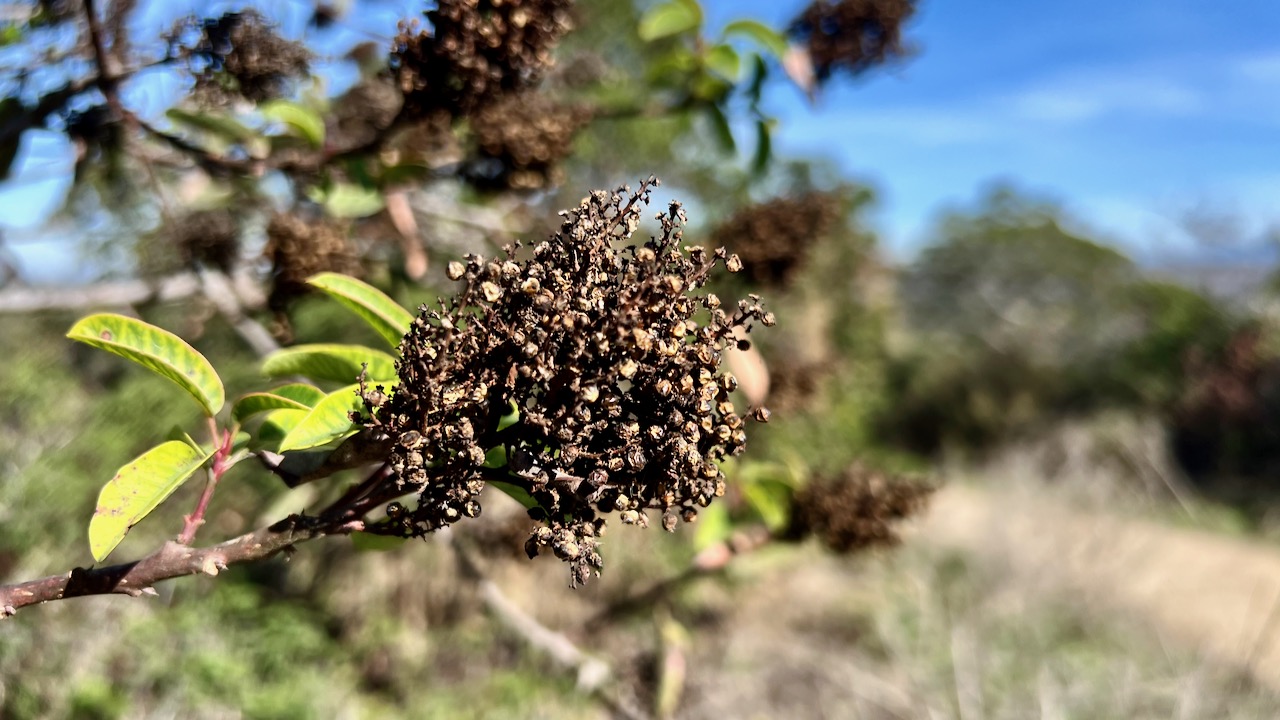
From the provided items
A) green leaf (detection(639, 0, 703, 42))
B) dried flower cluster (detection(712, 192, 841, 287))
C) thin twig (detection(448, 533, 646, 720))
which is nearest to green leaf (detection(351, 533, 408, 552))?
thin twig (detection(448, 533, 646, 720))

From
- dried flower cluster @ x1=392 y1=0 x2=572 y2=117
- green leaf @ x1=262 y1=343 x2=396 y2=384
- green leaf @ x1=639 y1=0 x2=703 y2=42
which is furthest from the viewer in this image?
green leaf @ x1=639 y1=0 x2=703 y2=42

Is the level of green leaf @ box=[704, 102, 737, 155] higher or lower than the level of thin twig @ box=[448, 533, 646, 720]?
higher

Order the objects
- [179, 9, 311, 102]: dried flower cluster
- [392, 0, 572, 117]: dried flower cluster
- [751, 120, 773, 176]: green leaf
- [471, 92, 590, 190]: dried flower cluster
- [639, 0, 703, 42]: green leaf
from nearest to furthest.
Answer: [392, 0, 572, 117]: dried flower cluster → [179, 9, 311, 102]: dried flower cluster → [471, 92, 590, 190]: dried flower cluster → [639, 0, 703, 42]: green leaf → [751, 120, 773, 176]: green leaf

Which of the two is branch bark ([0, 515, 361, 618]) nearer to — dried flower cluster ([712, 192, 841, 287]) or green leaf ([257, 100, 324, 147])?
green leaf ([257, 100, 324, 147])

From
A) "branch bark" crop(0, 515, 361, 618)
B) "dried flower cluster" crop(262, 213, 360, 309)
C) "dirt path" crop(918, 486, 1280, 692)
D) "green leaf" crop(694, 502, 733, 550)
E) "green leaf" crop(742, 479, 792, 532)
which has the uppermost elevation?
"branch bark" crop(0, 515, 361, 618)

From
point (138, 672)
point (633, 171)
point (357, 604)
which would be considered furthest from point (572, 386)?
point (633, 171)

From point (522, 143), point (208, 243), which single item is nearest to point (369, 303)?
point (522, 143)

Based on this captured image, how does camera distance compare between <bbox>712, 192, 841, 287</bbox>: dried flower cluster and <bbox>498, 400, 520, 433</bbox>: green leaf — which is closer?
<bbox>498, 400, 520, 433</bbox>: green leaf
